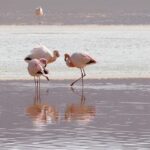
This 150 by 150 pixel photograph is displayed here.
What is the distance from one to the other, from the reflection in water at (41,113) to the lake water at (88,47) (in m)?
4.51

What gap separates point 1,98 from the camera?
1548 centimetres

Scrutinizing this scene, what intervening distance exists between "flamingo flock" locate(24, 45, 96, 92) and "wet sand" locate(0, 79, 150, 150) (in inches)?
11.0

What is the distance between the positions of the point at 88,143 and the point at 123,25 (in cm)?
2981

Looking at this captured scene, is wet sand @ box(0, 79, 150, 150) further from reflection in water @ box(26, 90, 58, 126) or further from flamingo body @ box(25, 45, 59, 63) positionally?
flamingo body @ box(25, 45, 59, 63)

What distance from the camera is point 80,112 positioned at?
13836 mm

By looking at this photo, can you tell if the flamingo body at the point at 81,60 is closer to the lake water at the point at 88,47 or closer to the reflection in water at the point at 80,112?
the lake water at the point at 88,47

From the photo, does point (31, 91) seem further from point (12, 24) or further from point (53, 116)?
point (12, 24)

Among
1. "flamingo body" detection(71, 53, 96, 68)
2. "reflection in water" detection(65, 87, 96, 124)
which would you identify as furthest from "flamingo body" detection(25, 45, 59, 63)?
"reflection in water" detection(65, 87, 96, 124)
